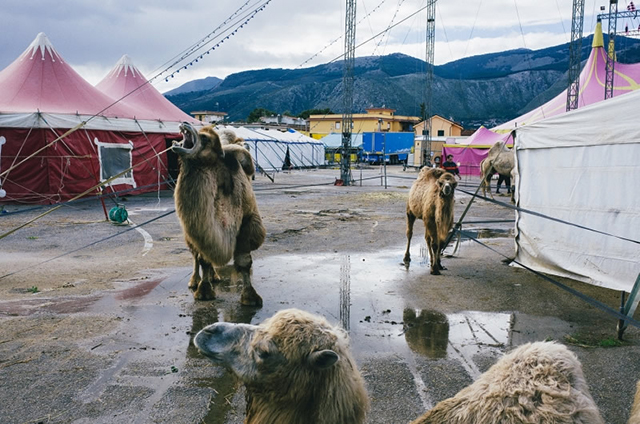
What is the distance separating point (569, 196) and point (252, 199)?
15.6 ft

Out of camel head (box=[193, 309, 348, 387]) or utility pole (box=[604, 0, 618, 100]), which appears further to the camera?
utility pole (box=[604, 0, 618, 100])

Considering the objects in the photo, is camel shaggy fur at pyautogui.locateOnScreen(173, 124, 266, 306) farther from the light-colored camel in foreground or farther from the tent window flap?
the tent window flap

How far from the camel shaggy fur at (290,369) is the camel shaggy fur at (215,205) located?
3421 mm

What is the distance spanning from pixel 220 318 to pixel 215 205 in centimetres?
132

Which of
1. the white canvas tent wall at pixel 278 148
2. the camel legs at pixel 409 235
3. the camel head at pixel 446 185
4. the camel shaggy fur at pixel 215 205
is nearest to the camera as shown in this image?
the camel shaggy fur at pixel 215 205

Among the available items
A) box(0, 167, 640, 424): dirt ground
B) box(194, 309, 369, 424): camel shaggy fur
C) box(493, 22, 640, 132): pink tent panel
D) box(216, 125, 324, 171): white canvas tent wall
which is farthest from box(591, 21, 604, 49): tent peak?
box(194, 309, 369, 424): camel shaggy fur

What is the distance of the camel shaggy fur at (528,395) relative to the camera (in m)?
1.90

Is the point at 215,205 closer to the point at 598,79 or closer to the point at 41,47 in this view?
the point at 41,47

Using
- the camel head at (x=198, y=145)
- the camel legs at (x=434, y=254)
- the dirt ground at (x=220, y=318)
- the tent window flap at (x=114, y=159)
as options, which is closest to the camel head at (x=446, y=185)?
the camel legs at (x=434, y=254)

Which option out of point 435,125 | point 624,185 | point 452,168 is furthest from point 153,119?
point 435,125

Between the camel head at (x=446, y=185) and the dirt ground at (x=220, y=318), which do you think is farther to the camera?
the camel head at (x=446, y=185)

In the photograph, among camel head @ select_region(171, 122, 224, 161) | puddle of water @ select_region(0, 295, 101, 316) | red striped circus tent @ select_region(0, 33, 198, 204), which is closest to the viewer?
camel head @ select_region(171, 122, 224, 161)

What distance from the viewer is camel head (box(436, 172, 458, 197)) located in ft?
25.5

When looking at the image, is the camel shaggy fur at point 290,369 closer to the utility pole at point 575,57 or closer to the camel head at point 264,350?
the camel head at point 264,350
